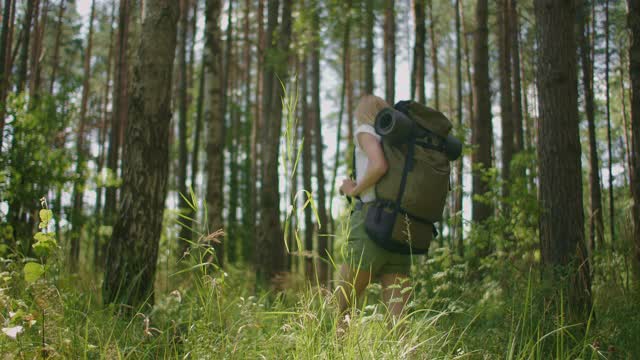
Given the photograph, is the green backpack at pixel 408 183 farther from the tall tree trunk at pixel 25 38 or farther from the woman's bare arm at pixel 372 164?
the tall tree trunk at pixel 25 38

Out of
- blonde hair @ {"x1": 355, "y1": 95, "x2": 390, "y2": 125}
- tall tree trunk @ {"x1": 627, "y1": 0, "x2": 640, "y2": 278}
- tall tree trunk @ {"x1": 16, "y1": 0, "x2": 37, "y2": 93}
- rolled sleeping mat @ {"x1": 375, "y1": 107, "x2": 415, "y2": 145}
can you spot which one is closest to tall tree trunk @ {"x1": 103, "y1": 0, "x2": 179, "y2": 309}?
blonde hair @ {"x1": 355, "y1": 95, "x2": 390, "y2": 125}

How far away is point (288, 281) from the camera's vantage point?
7094 mm

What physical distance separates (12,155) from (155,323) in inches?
163

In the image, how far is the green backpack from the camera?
329 cm

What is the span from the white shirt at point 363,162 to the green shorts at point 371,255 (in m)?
0.11

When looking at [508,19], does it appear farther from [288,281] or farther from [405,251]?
[405,251]

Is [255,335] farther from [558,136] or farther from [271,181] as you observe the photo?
[271,181]

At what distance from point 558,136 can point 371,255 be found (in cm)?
177

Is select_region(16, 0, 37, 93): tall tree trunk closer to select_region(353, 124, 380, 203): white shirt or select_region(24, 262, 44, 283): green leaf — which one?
select_region(353, 124, 380, 203): white shirt

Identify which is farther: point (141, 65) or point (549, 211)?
point (141, 65)

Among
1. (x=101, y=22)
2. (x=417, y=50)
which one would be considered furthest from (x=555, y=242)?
(x=101, y=22)

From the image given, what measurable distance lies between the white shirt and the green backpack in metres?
0.04

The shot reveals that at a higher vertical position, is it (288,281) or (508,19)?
(508,19)

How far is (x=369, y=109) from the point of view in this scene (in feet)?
11.7
